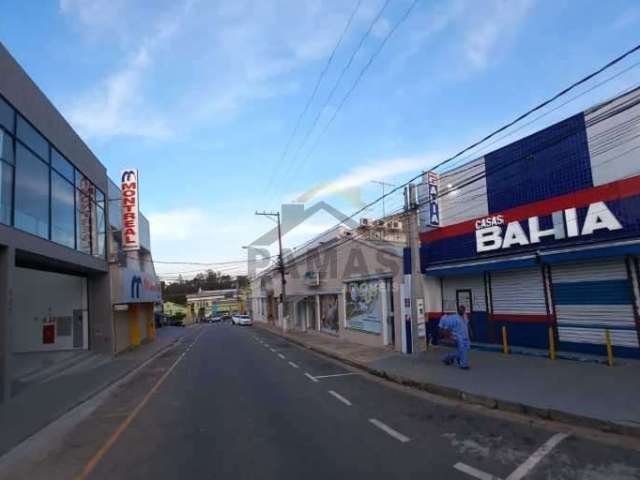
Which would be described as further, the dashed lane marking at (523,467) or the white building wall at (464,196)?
the white building wall at (464,196)

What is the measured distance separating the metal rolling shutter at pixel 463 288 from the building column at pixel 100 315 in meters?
16.0

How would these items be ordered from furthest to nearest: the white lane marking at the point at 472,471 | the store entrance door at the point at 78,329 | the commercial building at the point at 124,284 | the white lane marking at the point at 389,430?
the commercial building at the point at 124,284
the store entrance door at the point at 78,329
the white lane marking at the point at 389,430
the white lane marking at the point at 472,471

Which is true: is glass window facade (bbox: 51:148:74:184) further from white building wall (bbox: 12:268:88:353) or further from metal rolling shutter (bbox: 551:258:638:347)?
metal rolling shutter (bbox: 551:258:638:347)

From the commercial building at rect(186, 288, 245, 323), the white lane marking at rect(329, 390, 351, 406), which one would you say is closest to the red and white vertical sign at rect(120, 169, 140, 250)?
the white lane marking at rect(329, 390, 351, 406)

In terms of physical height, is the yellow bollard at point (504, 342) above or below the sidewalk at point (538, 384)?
above

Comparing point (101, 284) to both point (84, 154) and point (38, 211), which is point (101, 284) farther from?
point (38, 211)

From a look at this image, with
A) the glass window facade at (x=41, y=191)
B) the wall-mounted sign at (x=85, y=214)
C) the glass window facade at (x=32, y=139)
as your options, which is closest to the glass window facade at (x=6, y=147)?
the glass window facade at (x=41, y=191)

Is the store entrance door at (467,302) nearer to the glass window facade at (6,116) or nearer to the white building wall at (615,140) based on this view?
the white building wall at (615,140)

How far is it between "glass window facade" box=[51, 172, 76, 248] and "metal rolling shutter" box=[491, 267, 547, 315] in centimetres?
1545

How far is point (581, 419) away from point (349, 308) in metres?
17.9

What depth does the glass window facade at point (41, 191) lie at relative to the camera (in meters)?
13.1

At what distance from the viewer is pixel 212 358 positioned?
2084cm

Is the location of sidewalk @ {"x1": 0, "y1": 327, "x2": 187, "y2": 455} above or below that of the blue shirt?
below

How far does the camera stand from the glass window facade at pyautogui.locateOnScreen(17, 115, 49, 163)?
1418cm
